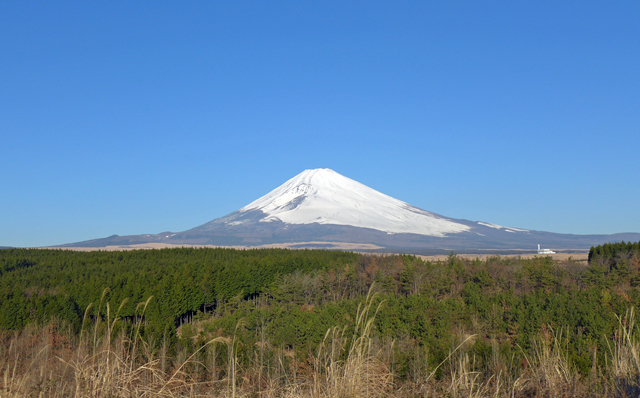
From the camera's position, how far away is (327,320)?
52938mm

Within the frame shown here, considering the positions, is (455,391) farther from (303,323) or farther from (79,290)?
(79,290)

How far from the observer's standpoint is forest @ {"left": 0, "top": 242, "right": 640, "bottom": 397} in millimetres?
12812

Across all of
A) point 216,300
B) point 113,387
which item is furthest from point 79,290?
point 113,387

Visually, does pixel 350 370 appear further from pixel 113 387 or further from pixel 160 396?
pixel 113 387

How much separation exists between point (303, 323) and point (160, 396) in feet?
158

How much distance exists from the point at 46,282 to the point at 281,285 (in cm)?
3985

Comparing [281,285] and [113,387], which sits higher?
[113,387]

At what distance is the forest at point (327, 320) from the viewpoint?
1281cm

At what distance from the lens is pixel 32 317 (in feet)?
195

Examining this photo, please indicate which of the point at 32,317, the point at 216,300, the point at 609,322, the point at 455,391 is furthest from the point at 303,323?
the point at 455,391

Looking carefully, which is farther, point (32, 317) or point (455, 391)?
point (32, 317)

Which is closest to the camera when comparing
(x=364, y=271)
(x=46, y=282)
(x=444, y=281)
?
(x=46, y=282)

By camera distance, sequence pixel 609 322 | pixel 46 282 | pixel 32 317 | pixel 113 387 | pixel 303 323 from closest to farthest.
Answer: pixel 113 387 → pixel 609 322 → pixel 303 323 → pixel 32 317 → pixel 46 282

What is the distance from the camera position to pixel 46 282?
81562 mm
